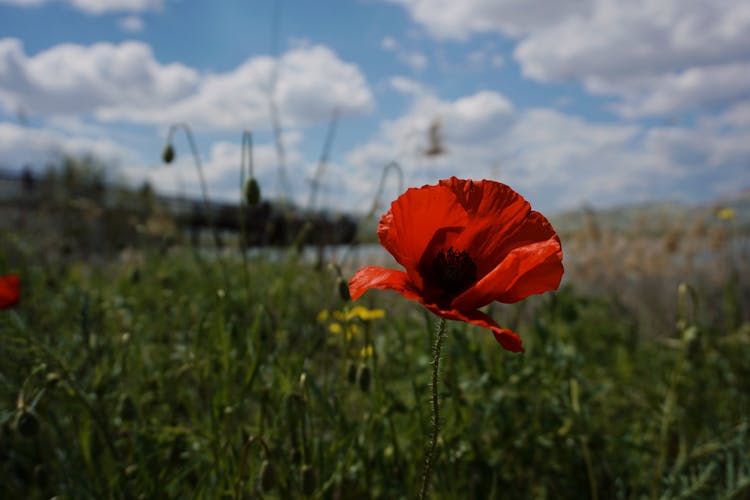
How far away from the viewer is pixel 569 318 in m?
2.56

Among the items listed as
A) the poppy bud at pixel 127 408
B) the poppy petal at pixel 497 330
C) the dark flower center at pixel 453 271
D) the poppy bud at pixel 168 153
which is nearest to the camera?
the poppy petal at pixel 497 330

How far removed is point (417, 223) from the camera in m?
0.98

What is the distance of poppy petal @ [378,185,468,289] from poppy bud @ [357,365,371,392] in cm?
57

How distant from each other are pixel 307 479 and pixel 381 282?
0.66 m

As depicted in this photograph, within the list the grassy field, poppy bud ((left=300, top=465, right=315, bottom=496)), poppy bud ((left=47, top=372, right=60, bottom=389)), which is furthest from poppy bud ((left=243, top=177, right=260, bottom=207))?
poppy bud ((left=300, top=465, right=315, bottom=496))

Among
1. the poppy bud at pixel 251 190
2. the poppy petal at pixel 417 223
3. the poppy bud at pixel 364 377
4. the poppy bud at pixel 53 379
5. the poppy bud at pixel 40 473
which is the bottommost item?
the poppy bud at pixel 40 473

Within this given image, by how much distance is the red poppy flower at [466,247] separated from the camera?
905mm

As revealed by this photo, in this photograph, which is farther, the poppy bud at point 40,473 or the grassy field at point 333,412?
the poppy bud at point 40,473

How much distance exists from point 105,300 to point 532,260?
228 cm

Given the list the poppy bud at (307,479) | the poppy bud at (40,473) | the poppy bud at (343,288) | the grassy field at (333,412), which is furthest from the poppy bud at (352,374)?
the poppy bud at (40,473)

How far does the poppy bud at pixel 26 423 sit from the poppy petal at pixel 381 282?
0.96 m

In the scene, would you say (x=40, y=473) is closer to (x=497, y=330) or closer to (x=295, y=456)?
(x=295, y=456)

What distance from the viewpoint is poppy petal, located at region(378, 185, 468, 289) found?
3.12ft

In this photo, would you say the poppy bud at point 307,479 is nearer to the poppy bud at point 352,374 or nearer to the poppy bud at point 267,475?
the poppy bud at point 267,475
